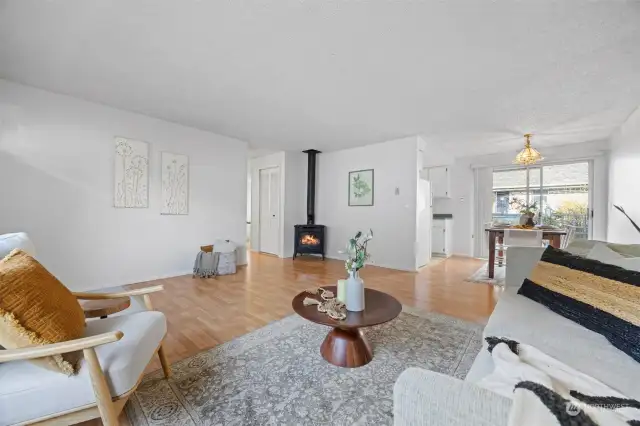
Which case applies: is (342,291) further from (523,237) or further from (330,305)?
(523,237)

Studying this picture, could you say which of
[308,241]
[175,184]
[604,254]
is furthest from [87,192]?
[604,254]

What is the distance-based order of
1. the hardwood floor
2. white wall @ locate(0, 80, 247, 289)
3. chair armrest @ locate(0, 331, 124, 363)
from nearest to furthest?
chair armrest @ locate(0, 331, 124, 363), the hardwood floor, white wall @ locate(0, 80, 247, 289)

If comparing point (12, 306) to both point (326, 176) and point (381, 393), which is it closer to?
point (381, 393)

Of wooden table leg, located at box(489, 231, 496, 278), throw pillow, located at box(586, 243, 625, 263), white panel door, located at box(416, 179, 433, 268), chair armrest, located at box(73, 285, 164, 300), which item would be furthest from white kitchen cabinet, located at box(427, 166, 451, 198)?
chair armrest, located at box(73, 285, 164, 300)

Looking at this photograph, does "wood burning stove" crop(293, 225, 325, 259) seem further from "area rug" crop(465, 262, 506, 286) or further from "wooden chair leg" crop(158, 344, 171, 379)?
"wooden chair leg" crop(158, 344, 171, 379)

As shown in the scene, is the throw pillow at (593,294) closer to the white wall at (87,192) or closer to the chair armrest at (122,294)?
the chair armrest at (122,294)

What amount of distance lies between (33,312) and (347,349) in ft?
5.17

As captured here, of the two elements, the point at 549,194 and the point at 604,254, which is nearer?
the point at 604,254

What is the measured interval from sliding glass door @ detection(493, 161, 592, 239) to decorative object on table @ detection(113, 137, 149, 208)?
6814 millimetres

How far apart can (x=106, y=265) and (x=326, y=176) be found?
4171 millimetres

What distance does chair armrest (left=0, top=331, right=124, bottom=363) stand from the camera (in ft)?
3.01

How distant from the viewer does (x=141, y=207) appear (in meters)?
3.69

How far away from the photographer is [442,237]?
6.24m

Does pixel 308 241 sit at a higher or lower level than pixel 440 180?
lower
